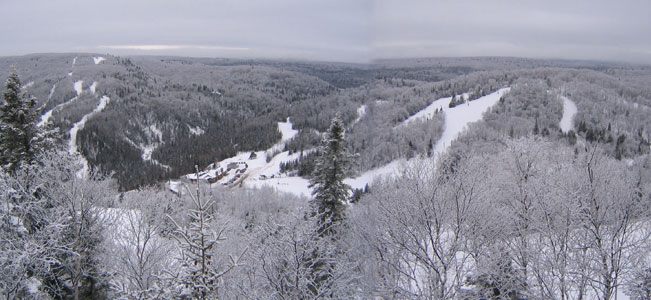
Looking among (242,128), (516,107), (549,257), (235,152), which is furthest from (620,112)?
(549,257)

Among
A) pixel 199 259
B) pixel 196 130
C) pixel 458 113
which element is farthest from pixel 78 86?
pixel 199 259

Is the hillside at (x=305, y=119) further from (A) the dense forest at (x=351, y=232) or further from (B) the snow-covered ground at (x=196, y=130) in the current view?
(A) the dense forest at (x=351, y=232)

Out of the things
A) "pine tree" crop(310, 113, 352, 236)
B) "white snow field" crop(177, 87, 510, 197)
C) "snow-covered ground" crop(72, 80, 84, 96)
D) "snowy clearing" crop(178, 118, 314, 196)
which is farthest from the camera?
"snow-covered ground" crop(72, 80, 84, 96)

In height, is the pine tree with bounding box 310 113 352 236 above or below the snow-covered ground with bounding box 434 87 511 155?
above

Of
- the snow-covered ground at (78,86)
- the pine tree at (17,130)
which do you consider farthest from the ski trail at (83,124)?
the pine tree at (17,130)

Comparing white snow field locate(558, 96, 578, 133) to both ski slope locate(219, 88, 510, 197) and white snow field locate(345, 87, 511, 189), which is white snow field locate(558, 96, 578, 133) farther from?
ski slope locate(219, 88, 510, 197)

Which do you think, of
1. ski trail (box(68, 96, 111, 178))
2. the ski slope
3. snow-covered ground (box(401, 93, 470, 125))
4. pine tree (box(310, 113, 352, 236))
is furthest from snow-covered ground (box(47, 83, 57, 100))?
pine tree (box(310, 113, 352, 236))

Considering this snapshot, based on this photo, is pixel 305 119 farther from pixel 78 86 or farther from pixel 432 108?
pixel 78 86
